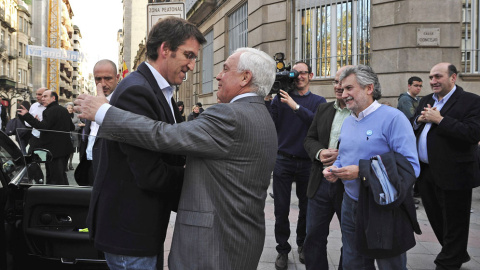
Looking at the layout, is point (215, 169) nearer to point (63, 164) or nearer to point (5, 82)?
point (63, 164)

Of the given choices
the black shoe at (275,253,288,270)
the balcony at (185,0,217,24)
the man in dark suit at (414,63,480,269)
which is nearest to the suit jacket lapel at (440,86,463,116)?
the man in dark suit at (414,63,480,269)

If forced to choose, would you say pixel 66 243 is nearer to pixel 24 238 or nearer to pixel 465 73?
pixel 24 238

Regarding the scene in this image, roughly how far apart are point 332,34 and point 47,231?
9.14m

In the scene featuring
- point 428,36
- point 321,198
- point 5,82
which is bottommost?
point 321,198

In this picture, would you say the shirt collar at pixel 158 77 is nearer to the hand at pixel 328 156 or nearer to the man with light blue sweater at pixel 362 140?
the man with light blue sweater at pixel 362 140

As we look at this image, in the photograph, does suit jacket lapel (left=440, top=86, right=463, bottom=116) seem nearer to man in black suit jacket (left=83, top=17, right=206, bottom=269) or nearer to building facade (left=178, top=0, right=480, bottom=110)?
man in black suit jacket (left=83, top=17, right=206, bottom=269)

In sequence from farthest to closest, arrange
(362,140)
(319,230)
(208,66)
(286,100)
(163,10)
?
1. (208,66)
2. (163,10)
3. (286,100)
4. (319,230)
5. (362,140)

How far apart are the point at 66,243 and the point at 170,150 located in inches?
67.6

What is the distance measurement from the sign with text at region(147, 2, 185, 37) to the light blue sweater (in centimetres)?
399

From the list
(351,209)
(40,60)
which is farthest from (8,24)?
(351,209)

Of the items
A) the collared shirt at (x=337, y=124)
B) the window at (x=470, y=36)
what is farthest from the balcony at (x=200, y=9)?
the collared shirt at (x=337, y=124)

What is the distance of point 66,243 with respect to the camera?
3.08 metres

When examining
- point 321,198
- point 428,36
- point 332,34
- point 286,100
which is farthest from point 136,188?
point 332,34

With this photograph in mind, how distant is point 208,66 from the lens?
1964cm
